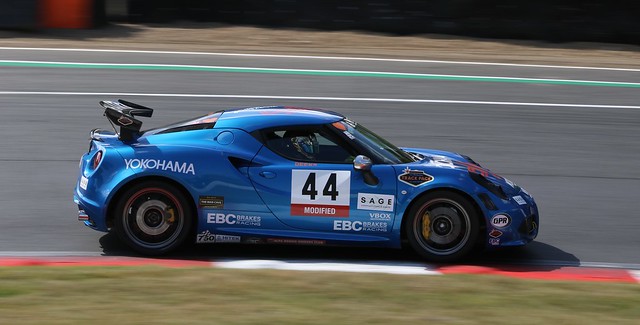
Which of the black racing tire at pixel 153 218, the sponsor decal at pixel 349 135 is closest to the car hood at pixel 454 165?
the sponsor decal at pixel 349 135

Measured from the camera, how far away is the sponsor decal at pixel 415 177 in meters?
7.15

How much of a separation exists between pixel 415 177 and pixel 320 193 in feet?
2.52

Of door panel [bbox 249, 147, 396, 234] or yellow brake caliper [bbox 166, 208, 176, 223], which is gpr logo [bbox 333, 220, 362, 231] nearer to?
door panel [bbox 249, 147, 396, 234]

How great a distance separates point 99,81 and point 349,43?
5.82 m

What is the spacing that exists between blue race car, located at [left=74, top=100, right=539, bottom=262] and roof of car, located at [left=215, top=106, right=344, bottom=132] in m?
0.02

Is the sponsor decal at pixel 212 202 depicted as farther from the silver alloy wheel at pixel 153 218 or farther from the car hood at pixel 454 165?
the car hood at pixel 454 165

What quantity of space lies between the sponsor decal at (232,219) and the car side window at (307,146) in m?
0.57

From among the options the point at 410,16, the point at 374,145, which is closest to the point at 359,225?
the point at 374,145

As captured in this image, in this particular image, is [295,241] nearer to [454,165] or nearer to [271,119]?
[271,119]

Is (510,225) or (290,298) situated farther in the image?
(510,225)

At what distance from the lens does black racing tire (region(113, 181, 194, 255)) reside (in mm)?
7152

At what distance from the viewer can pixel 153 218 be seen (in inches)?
283

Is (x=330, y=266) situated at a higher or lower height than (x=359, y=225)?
lower

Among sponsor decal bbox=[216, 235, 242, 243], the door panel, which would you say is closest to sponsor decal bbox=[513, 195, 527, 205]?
the door panel
